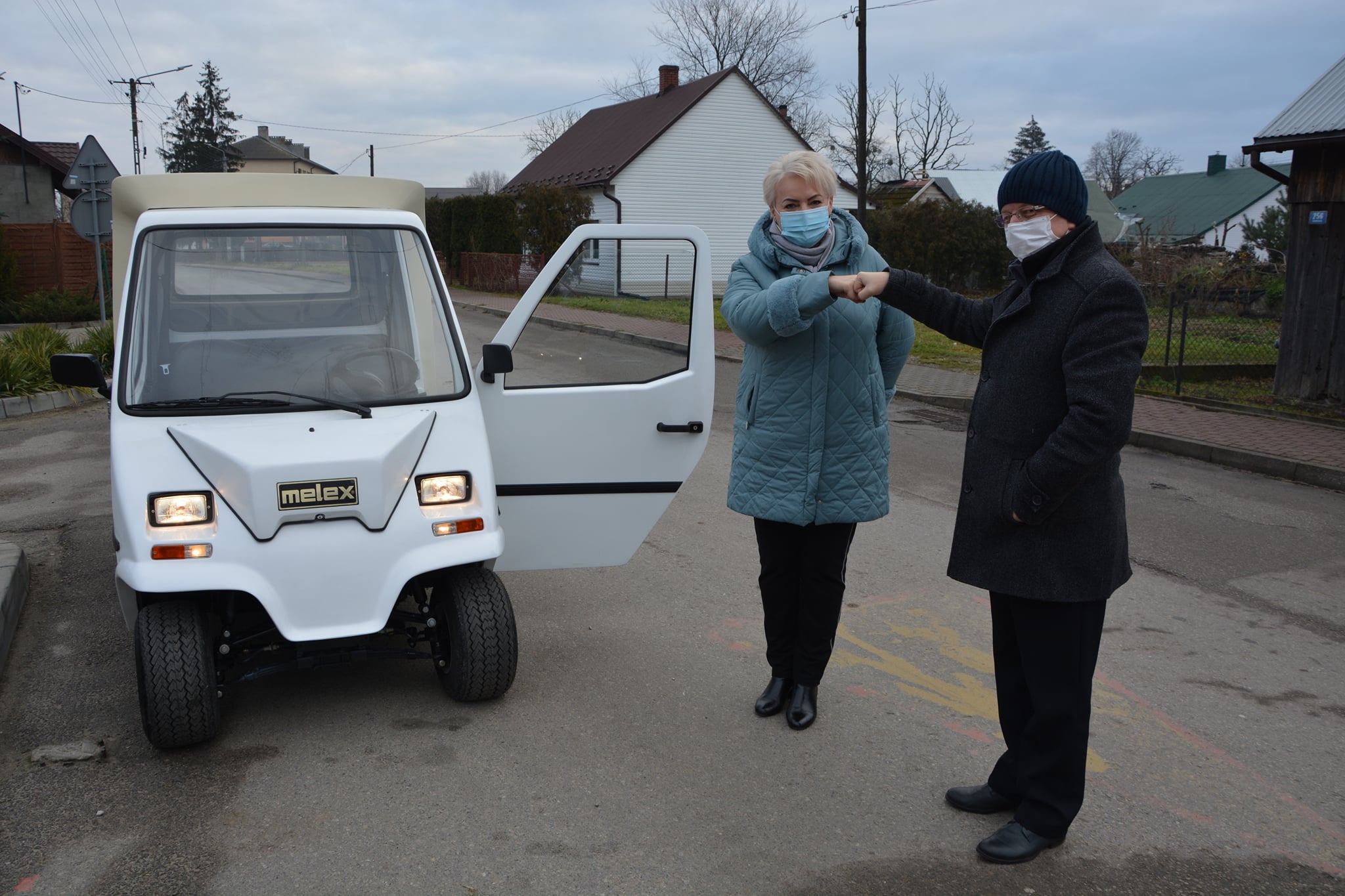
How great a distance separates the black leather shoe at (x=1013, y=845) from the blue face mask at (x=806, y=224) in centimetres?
201

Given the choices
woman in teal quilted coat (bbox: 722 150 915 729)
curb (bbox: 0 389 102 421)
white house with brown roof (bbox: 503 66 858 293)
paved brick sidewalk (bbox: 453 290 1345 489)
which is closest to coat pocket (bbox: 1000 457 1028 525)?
woman in teal quilted coat (bbox: 722 150 915 729)

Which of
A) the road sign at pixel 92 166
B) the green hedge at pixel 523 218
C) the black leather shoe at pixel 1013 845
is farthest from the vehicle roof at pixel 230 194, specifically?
the green hedge at pixel 523 218

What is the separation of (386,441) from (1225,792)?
3.17 metres

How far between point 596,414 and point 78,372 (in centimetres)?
209

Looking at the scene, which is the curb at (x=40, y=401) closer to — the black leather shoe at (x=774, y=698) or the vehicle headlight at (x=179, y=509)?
the vehicle headlight at (x=179, y=509)

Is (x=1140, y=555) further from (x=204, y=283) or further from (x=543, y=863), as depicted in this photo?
(x=204, y=283)

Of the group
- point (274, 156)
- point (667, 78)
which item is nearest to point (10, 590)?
point (667, 78)

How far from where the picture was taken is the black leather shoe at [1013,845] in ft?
10.2

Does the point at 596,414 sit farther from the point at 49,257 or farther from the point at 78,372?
the point at 49,257

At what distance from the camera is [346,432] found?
389cm

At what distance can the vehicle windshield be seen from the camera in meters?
4.03

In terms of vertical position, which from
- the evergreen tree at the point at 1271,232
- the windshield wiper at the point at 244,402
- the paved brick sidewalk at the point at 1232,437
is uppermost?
the evergreen tree at the point at 1271,232

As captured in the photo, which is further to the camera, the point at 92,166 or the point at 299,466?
the point at 92,166

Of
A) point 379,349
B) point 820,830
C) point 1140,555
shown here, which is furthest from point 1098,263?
point 1140,555
